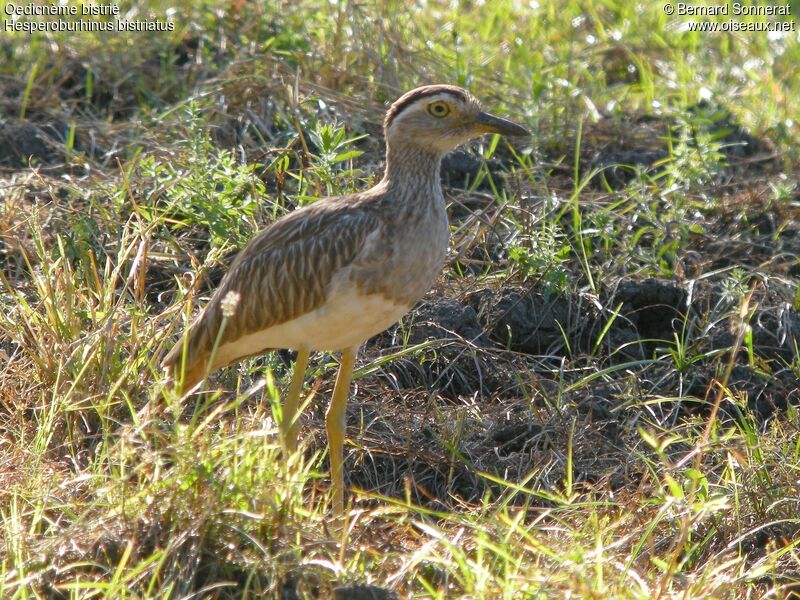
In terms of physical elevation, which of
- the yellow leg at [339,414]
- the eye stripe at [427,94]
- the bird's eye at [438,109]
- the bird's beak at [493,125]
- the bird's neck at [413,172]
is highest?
the eye stripe at [427,94]

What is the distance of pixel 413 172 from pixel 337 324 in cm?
66

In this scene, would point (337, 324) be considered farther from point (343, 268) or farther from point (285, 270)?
point (285, 270)

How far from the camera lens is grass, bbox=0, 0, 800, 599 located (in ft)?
12.6

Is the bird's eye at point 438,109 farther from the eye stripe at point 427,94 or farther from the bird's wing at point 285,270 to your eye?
the bird's wing at point 285,270

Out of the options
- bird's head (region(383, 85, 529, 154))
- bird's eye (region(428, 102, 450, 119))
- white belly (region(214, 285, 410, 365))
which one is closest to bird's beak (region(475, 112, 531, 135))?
bird's head (region(383, 85, 529, 154))

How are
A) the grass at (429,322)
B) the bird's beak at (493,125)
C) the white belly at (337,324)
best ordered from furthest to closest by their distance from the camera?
1. the bird's beak at (493,125)
2. the white belly at (337,324)
3. the grass at (429,322)

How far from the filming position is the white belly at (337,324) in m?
4.51

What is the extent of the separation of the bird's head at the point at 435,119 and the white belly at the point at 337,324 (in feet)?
2.19

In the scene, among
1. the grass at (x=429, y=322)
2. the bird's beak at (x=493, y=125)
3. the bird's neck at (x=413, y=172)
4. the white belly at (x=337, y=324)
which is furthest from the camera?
the bird's beak at (x=493, y=125)

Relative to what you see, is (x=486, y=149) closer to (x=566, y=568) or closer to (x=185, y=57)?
(x=185, y=57)

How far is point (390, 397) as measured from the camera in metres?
5.32

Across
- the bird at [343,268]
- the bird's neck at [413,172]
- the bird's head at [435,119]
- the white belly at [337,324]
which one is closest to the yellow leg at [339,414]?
the bird at [343,268]

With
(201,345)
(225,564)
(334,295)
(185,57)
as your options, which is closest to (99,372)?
(201,345)

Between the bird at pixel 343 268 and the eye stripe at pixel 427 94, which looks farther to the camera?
the eye stripe at pixel 427 94
